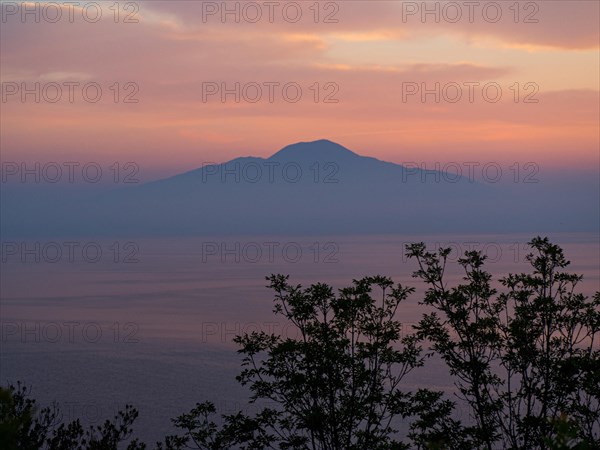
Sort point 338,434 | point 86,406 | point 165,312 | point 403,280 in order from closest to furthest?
point 338,434
point 86,406
point 165,312
point 403,280

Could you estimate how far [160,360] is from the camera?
67.1 meters

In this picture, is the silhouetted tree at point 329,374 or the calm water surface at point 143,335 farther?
the calm water surface at point 143,335

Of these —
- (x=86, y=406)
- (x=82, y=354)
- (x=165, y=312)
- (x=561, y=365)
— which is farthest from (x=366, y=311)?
(x=165, y=312)

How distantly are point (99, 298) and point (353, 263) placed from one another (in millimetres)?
75391

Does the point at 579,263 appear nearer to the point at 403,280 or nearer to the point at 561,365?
the point at 403,280
